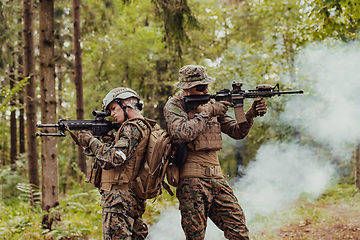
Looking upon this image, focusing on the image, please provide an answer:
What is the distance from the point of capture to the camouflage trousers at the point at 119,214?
330cm

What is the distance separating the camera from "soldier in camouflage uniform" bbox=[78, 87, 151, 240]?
3279 millimetres

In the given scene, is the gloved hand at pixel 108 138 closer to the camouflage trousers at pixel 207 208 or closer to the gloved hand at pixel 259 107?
the camouflage trousers at pixel 207 208

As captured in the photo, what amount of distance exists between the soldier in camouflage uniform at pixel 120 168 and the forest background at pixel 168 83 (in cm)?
262

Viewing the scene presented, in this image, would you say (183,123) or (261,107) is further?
(261,107)

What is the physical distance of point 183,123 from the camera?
11.1 ft

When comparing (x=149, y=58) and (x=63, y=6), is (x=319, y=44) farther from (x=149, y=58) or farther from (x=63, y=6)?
(x=149, y=58)

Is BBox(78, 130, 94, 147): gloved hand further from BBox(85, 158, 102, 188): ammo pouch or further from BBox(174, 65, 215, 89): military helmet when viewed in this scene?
BBox(174, 65, 215, 89): military helmet

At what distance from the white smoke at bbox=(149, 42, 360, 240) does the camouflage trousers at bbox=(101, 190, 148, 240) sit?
3.95 m

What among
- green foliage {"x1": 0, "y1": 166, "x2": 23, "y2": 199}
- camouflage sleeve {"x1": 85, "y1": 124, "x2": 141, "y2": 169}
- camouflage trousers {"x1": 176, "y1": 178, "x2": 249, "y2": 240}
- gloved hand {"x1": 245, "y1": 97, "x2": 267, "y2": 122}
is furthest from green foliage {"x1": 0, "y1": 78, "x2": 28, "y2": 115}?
green foliage {"x1": 0, "y1": 166, "x2": 23, "y2": 199}

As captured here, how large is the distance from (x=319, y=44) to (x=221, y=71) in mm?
3249

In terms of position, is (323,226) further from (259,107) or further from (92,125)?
(92,125)

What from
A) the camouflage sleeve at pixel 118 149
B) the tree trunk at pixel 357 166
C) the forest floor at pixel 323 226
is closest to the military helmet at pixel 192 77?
the camouflage sleeve at pixel 118 149

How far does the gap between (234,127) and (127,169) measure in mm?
1364

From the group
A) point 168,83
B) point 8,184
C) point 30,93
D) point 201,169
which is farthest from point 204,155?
point 168,83
